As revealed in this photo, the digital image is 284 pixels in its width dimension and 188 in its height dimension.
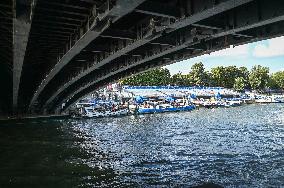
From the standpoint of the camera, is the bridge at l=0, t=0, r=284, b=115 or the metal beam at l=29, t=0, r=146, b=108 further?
the bridge at l=0, t=0, r=284, b=115

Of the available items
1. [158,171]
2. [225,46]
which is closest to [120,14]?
[225,46]

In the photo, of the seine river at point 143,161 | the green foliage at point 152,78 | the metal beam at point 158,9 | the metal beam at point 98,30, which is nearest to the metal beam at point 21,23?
the metal beam at point 98,30

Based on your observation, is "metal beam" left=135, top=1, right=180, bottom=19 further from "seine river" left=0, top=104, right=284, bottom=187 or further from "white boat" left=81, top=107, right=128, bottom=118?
"white boat" left=81, top=107, right=128, bottom=118

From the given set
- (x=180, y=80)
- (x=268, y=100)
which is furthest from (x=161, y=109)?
(x=180, y=80)

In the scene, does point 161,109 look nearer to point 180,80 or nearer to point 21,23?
point 180,80

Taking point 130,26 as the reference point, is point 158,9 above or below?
below

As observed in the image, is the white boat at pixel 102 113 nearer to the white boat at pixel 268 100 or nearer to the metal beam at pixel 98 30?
the metal beam at pixel 98 30

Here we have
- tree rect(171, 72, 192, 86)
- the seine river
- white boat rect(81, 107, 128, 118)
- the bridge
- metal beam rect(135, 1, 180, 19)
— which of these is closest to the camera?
the bridge

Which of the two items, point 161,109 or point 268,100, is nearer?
point 161,109

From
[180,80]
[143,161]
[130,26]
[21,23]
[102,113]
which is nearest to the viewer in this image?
[21,23]

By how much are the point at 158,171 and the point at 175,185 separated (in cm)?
367

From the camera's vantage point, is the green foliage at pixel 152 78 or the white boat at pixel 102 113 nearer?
the white boat at pixel 102 113

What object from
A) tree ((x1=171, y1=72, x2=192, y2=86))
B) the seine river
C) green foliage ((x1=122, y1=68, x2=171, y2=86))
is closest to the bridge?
the seine river

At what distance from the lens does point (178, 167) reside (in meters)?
24.6
